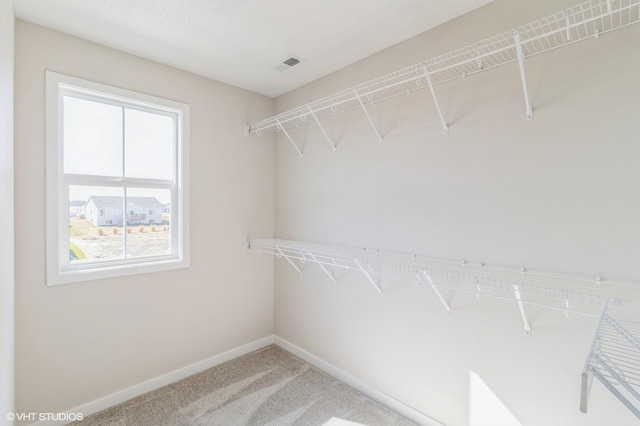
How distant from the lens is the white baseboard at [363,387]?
1.89 metres

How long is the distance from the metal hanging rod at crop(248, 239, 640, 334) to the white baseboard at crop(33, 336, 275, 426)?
1.14 m

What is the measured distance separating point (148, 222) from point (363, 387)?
203 centimetres

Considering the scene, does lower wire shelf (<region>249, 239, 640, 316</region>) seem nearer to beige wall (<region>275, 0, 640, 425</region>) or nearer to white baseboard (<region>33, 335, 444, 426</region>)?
beige wall (<region>275, 0, 640, 425</region>)

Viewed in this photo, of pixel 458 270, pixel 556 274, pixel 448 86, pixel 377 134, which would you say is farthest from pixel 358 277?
pixel 448 86

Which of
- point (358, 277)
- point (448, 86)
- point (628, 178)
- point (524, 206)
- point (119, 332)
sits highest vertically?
point (448, 86)

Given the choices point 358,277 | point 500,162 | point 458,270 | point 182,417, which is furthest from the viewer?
point 358,277

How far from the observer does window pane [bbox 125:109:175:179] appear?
222 centimetres

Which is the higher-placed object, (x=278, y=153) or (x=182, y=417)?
(x=278, y=153)

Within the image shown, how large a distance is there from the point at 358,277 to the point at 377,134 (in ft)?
3.42

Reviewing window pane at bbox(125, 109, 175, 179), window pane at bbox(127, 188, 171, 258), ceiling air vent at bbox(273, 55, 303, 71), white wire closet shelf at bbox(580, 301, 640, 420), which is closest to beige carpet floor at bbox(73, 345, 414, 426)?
window pane at bbox(127, 188, 171, 258)

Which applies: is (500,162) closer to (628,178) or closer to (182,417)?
(628,178)

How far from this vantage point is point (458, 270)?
168 cm

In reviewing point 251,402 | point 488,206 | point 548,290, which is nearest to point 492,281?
point 548,290

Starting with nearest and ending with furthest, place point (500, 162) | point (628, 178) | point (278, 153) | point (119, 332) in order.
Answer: point (628, 178)
point (500, 162)
point (119, 332)
point (278, 153)
